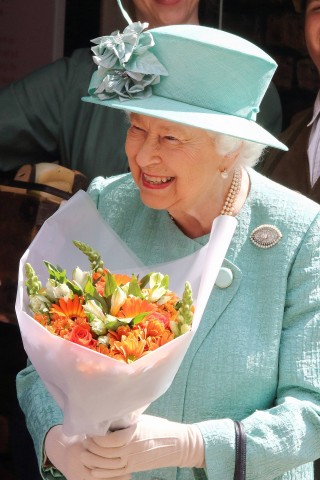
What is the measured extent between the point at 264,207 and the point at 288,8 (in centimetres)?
193

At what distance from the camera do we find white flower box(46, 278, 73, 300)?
8.02ft

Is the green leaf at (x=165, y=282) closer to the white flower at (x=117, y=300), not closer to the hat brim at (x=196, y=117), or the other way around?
the white flower at (x=117, y=300)

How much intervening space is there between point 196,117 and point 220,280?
0.39 meters

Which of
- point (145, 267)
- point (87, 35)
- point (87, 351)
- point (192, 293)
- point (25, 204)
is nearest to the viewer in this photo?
point (87, 351)

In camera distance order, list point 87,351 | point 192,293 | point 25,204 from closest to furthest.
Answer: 1. point 87,351
2. point 192,293
3. point 25,204

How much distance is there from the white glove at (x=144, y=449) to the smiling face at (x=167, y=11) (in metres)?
1.70

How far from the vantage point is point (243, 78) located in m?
2.71

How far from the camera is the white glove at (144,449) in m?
2.52

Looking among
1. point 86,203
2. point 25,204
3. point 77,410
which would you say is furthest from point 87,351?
point 25,204

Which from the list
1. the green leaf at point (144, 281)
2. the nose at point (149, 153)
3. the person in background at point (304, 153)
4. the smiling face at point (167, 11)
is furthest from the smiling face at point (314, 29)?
the green leaf at point (144, 281)

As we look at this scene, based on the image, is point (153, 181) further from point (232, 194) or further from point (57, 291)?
point (57, 291)

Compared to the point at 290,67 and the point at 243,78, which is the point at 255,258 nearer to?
the point at 243,78

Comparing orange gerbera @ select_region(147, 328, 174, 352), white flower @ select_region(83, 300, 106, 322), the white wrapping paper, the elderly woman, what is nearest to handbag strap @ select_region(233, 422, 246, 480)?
the elderly woman

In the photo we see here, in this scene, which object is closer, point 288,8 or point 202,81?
point 202,81
